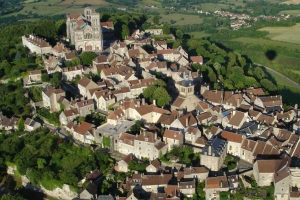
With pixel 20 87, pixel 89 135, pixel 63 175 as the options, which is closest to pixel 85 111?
pixel 89 135

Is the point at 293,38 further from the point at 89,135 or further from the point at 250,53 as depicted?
the point at 89,135

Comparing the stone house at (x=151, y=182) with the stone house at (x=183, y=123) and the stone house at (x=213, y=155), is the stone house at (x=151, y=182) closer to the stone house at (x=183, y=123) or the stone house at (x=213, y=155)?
the stone house at (x=213, y=155)

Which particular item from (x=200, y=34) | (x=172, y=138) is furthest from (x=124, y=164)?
(x=200, y=34)

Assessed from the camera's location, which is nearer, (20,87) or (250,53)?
(20,87)

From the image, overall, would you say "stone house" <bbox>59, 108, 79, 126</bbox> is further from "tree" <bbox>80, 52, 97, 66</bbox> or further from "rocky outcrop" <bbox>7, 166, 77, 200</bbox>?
"tree" <bbox>80, 52, 97, 66</bbox>

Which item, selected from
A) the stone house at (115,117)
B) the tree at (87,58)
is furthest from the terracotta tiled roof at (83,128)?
the tree at (87,58)
